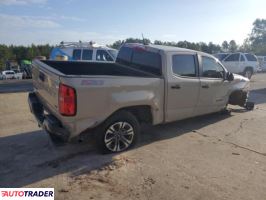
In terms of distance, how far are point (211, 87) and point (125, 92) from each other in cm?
272

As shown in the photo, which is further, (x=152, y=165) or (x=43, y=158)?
(x=43, y=158)

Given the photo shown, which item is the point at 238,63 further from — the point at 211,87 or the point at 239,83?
the point at 211,87

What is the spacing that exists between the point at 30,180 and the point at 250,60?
62.5 ft

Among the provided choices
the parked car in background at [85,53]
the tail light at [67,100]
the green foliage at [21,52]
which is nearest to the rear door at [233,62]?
the parked car in background at [85,53]

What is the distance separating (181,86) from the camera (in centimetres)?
595

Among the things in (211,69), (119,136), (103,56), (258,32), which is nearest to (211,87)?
(211,69)

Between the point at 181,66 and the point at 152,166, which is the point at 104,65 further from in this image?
the point at 152,166

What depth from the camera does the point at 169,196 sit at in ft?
12.5

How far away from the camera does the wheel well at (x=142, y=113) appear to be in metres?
5.40

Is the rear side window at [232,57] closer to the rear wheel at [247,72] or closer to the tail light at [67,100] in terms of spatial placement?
the rear wheel at [247,72]

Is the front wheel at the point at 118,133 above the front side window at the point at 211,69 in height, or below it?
below

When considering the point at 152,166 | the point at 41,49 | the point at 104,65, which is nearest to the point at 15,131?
the point at 104,65

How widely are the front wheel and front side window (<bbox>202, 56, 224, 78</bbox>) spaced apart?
7.78ft

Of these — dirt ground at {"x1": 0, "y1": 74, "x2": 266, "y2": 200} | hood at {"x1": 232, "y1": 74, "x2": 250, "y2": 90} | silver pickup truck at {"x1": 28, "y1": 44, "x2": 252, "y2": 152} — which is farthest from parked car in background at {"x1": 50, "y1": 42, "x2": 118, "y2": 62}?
dirt ground at {"x1": 0, "y1": 74, "x2": 266, "y2": 200}
